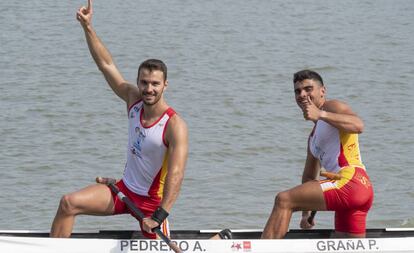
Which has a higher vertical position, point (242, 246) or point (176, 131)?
point (176, 131)

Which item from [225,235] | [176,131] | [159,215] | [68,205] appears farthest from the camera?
[225,235]

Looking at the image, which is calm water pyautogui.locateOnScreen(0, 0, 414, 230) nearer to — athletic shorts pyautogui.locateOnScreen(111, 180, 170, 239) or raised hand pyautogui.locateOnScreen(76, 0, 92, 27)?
athletic shorts pyautogui.locateOnScreen(111, 180, 170, 239)

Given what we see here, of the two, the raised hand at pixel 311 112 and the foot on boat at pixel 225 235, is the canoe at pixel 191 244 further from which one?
the raised hand at pixel 311 112

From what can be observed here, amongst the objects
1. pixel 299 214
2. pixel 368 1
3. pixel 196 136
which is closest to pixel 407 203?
pixel 299 214

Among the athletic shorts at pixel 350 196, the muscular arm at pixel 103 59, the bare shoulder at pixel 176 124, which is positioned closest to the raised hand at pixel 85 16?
the muscular arm at pixel 103 59

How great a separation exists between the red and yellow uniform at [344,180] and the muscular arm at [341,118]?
0.18 meters

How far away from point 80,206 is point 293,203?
5.41 ft

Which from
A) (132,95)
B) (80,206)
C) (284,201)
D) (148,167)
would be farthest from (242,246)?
(132,95)

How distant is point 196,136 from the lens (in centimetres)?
1589

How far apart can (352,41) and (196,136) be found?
724 cm

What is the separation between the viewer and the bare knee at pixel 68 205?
28.6ft

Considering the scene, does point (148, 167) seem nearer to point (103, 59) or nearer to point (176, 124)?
point (176, 124)

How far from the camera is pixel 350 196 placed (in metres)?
8.91

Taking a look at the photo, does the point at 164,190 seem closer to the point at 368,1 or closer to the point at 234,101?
the point at 234,101
